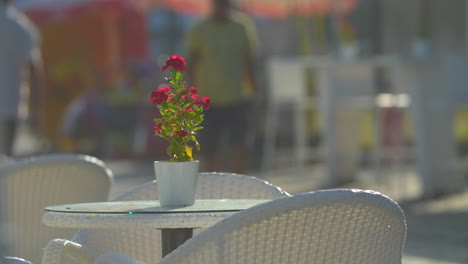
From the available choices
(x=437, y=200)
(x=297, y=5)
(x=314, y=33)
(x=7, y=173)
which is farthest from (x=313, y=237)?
(x=297, y=5)

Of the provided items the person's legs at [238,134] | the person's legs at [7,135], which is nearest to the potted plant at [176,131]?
the person's legs at [7,135]

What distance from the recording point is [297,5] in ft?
46.6

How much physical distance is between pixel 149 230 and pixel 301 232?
1.10 m

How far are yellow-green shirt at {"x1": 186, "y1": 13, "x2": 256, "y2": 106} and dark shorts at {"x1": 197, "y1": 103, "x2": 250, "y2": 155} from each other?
0.06 metres

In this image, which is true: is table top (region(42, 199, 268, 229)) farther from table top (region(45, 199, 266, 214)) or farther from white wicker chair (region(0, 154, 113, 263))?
white wicker chair (region(0, 154, 113, 263))

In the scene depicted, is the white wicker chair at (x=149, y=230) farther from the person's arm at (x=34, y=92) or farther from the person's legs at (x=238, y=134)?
the person's legs at (x=238, y=134)

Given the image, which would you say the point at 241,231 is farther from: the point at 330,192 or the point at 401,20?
the point at 401,20

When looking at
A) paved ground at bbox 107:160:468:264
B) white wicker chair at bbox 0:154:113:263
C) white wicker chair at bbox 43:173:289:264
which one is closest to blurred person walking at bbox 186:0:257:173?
paved ground at bbox 107:160:468:264

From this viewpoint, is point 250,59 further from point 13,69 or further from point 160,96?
point 160,96

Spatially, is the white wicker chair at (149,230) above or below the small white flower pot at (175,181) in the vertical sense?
below

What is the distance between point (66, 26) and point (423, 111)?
340 inches

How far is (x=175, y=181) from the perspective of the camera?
3.23 meters

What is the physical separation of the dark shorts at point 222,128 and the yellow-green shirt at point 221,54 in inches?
2.5

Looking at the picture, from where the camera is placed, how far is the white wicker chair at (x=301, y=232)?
2.65 m
